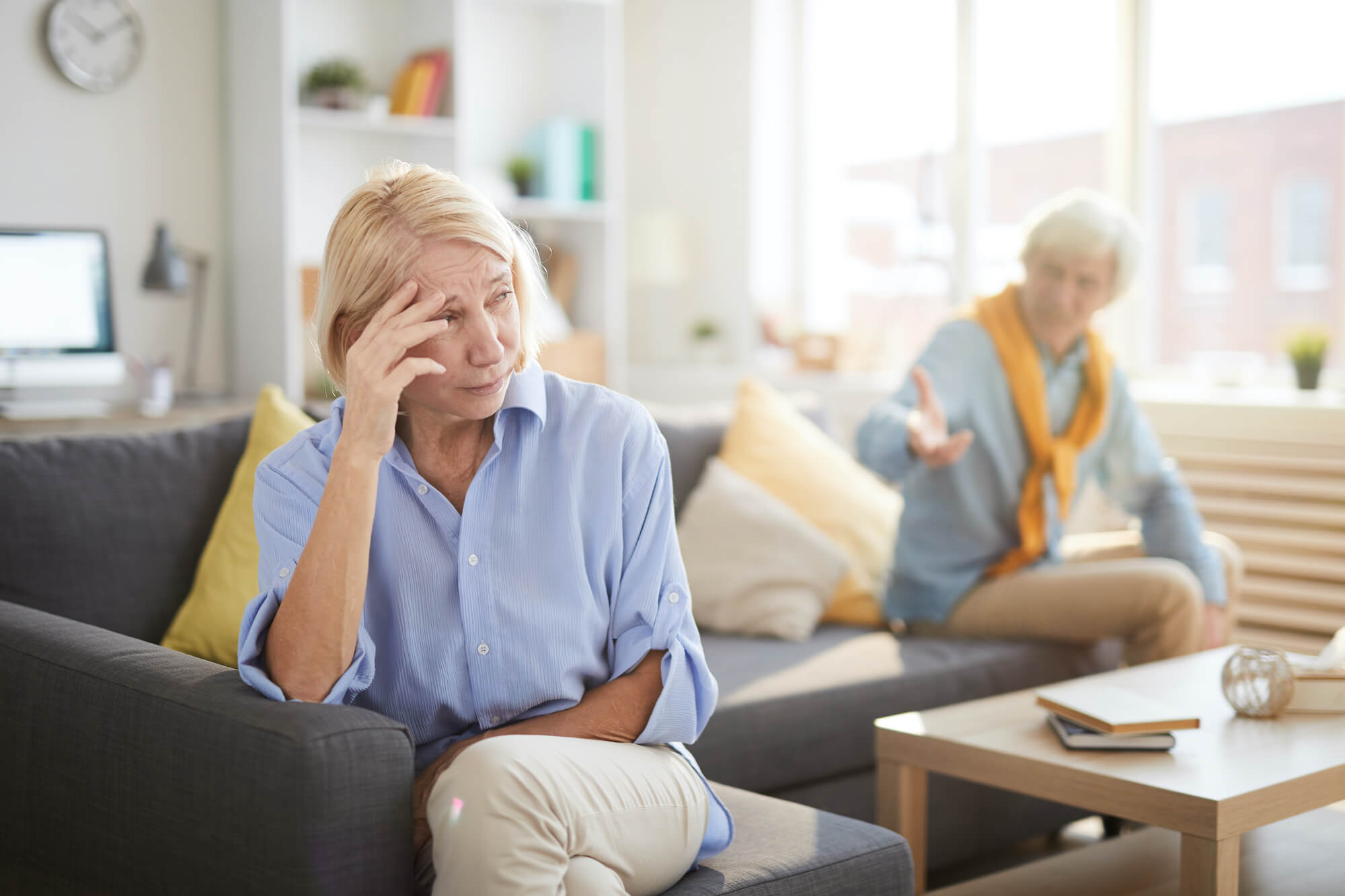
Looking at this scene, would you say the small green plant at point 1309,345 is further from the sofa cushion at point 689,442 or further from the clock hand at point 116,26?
the clock hand at point 116,26

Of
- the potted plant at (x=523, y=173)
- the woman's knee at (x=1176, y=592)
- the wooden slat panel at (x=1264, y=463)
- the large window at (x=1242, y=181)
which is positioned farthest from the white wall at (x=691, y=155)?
the woman's knee at (x=1176, y=592)

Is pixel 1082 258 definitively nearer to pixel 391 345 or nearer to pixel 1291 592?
pixel 1291 592

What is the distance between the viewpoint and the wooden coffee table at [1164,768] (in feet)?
5.00

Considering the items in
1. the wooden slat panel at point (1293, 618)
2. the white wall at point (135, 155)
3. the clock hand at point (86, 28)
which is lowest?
the wooden slat panel at point (1293, 618)

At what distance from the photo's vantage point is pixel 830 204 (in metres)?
5.00

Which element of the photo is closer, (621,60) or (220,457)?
(220,457)

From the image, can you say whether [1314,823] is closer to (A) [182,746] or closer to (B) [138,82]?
(A) [182,746]

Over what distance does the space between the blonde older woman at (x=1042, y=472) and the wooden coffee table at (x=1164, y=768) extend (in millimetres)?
398

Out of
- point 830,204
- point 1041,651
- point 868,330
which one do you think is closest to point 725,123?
point 830,204

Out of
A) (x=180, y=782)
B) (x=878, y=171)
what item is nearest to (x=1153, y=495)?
(x=180, y=782)

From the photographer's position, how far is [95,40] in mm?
3938

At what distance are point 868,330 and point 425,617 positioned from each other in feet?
11.9

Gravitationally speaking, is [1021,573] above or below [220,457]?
below

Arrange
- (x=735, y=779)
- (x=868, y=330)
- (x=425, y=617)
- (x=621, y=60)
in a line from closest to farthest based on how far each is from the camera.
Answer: (x=425, y=617)
(x=735, y=779)
(x=868, y=330)
(x=621, y=60)
